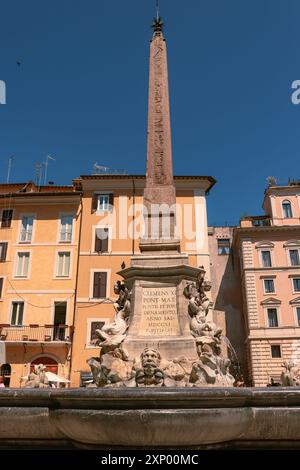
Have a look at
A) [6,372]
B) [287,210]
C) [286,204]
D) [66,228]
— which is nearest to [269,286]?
[287,210]

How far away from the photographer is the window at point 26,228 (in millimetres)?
28812

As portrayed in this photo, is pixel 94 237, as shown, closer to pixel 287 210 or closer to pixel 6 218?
pixel 6 218

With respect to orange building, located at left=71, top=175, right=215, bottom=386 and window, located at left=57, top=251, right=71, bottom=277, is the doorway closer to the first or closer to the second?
orange building, located at left=71, top=175, right=215, bottom=386

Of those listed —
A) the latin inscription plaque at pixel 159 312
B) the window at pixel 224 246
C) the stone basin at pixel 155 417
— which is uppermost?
the window at pixel 224 246

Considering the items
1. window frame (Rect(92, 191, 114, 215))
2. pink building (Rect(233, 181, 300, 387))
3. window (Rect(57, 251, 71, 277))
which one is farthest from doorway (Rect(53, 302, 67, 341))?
pink building (Rect(233, 181, 300, 387))

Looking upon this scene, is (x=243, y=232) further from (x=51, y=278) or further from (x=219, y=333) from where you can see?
(x=219, y=333)

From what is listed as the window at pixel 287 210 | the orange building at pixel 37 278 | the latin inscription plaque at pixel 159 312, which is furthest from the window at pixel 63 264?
the latin inscription plaque at pixel 159 312

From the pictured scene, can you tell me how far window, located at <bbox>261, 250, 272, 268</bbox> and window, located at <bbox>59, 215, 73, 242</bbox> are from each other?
14839mm

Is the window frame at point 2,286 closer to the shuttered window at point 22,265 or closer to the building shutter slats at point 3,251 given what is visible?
the shuttered window at point 22,265

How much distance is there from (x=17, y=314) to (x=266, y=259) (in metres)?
18.6

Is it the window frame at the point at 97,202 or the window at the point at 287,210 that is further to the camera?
the window at the point at 287,210

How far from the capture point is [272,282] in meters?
33.1

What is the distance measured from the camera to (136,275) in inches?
303
